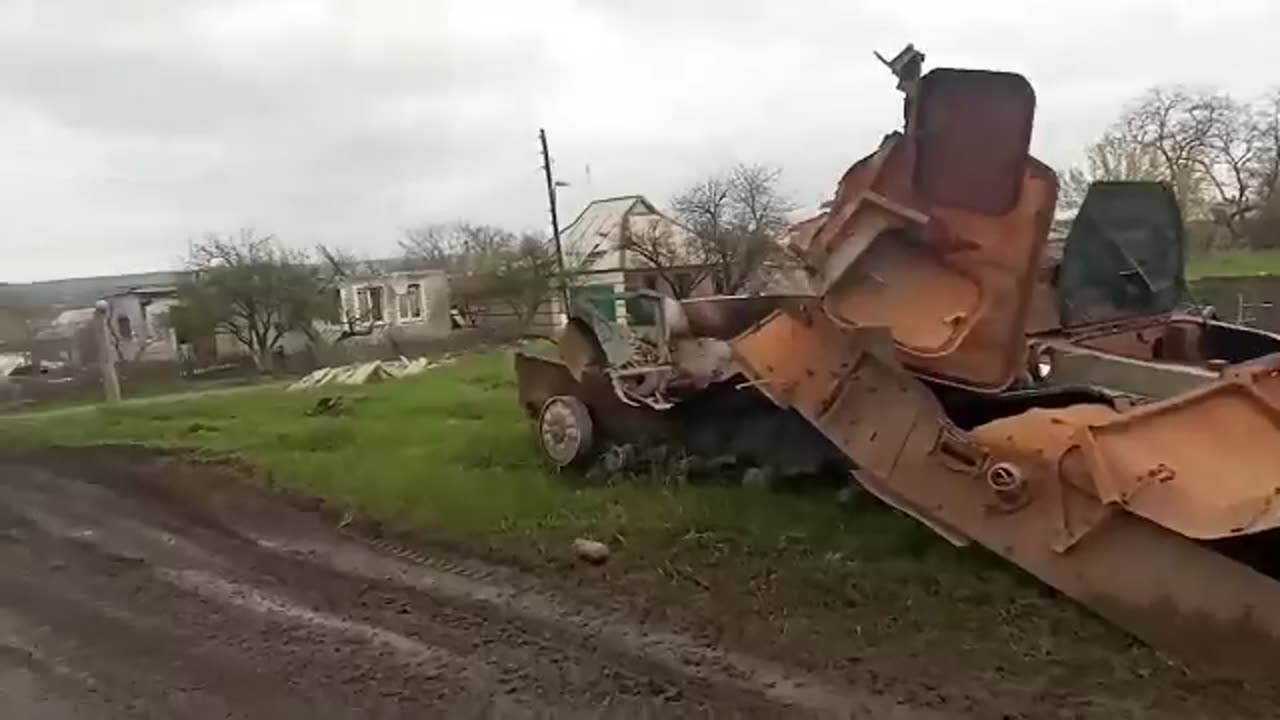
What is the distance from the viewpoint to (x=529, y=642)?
17.4 feet

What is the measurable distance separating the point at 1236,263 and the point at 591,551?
2891 centimetres

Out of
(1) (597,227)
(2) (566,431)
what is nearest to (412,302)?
(1) (597,227)

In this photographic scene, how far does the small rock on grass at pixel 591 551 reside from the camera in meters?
6.43

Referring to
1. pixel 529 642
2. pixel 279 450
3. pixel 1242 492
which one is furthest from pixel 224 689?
pixel 279 450

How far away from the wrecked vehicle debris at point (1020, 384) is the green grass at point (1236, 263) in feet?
66.5

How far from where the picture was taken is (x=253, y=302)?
125 ft

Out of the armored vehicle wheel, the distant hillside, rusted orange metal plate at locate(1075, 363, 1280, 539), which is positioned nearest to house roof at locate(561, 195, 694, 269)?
the distant hillside

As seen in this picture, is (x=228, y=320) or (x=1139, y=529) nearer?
(x=1139, y=529)

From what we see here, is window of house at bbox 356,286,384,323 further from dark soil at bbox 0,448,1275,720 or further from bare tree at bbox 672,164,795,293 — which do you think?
dark soil at bbox 0,448,1275,720

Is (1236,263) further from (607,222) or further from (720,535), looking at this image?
(720,535)

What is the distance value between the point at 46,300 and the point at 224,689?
1849 inches

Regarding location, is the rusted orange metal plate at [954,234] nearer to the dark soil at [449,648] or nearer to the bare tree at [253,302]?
the dark soil at [449,648]

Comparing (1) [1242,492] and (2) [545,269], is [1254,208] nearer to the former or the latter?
(2) [545,269]

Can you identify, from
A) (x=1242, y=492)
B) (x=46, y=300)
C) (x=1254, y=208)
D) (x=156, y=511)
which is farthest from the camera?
(x=46, y=300)
